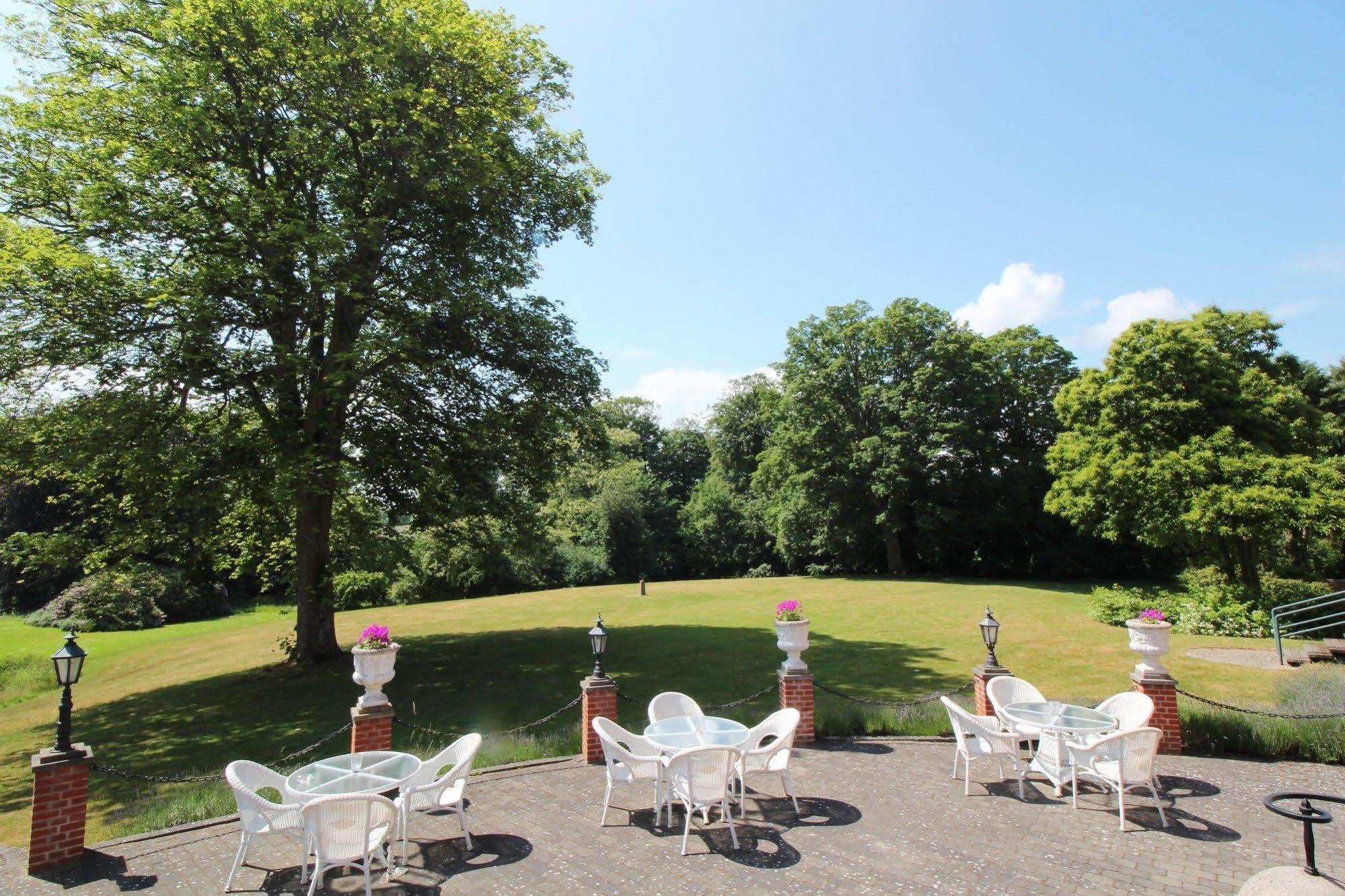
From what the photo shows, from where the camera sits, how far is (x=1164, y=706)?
27.2 ft

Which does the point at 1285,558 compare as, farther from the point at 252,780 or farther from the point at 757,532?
the point at 252,780

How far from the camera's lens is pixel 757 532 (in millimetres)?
45750

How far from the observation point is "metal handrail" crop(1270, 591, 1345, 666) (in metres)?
14.7

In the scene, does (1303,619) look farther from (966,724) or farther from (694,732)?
(694,732)

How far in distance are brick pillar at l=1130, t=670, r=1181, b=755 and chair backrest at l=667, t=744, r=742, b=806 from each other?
552cm

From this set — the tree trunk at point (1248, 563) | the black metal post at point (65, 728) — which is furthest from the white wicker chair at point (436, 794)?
the tree trunk at point (1248, 563)

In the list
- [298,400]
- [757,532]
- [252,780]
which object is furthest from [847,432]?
[252,780]

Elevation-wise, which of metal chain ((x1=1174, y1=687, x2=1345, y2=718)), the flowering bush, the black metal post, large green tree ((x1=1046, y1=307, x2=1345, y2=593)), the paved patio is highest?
large green tree ((x1=1046, y1=307, x2=1345, y2=593))

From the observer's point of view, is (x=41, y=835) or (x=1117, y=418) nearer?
(x=41, y=835)

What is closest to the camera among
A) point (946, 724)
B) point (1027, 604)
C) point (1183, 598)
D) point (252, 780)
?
point (252, 780)

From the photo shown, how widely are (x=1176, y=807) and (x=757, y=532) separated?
1542 inches

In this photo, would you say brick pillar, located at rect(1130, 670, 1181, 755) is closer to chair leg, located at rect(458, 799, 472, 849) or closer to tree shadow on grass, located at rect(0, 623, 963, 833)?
tree shadow on grass, located at rect(0, 623, 963, 833)

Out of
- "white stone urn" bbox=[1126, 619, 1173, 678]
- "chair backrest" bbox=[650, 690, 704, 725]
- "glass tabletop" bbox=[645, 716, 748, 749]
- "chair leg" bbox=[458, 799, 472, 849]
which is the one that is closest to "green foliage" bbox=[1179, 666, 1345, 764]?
"white stone urn" bbox=[1126, 619, 1173, 678]

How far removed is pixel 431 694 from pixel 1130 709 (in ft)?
41.7
